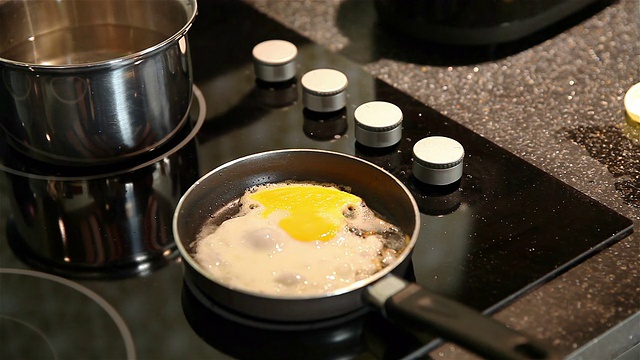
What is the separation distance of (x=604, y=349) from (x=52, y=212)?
0.56 meters

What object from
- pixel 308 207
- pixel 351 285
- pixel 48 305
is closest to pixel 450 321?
pixel 351 285

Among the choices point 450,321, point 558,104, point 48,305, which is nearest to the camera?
point 450,321

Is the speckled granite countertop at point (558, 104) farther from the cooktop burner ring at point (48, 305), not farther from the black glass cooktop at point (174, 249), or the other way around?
the cooktop burner ring at point (48, 305)

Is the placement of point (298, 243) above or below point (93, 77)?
below

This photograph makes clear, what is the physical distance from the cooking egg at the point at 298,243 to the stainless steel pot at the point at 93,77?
16 cm

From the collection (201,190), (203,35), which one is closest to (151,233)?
(201,190)

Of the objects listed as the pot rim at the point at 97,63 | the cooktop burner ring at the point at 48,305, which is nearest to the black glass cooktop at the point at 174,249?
the cooktop burner ring at the point at 48,305

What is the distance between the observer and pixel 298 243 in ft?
2.36

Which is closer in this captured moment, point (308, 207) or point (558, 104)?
point (308, 207)

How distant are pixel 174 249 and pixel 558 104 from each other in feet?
1.70

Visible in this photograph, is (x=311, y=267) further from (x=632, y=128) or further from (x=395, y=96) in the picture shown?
(x=632, y=128)

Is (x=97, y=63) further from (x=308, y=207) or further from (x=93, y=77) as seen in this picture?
(x=308, y=207)

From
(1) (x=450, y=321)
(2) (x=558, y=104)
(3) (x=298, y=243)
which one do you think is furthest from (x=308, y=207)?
(2) (x=558, y=104)

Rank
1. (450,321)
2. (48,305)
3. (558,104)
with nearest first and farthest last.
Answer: (450,321)
(48,305)
(558,104)
